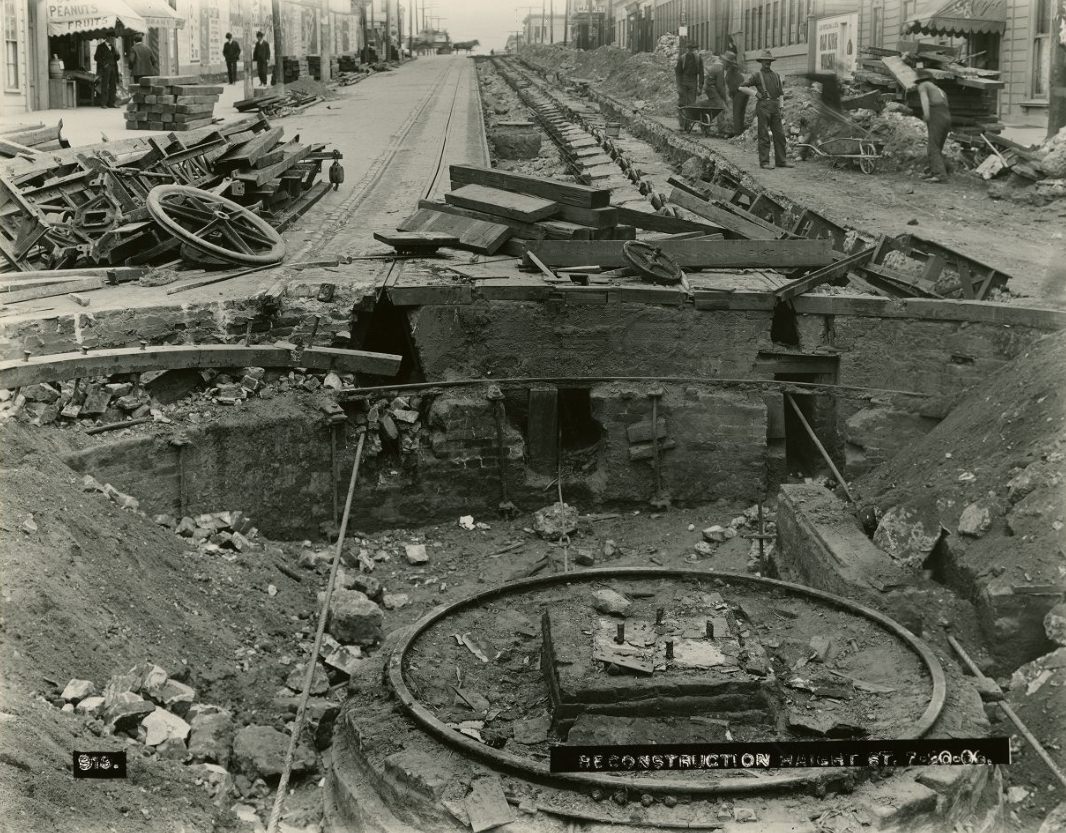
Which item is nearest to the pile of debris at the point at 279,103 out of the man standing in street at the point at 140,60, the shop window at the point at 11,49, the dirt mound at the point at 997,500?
the man standing in street at the point at 140,60

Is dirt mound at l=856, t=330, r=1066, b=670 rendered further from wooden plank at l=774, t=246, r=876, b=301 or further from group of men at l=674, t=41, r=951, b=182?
group of men at l=674, t=41, r=951, b=182

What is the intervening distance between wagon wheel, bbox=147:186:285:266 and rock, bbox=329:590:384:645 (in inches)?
201

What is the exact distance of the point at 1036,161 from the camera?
57.0 feet

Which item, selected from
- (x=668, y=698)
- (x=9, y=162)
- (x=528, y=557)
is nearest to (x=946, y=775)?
(x=668, y=698)

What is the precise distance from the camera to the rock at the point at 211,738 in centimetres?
601

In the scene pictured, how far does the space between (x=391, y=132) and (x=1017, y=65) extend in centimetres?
1293

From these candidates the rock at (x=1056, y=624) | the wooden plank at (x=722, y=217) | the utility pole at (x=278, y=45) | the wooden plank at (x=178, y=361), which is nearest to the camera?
the rock at (x=1056, y=624)

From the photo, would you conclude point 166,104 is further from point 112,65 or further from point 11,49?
point 112,65

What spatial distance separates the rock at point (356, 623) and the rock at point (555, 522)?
2.61 m

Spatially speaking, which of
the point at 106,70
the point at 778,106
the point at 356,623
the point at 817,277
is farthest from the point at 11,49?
the point at 356,623

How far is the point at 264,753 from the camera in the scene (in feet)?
20.4

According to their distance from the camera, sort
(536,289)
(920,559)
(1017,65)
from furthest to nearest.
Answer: (1017,65)
(536,289)
(920,559)

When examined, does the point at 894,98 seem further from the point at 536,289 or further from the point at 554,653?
the point at 554,653

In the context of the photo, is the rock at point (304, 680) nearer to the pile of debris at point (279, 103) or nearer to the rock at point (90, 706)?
the rock at point (90, 706)
